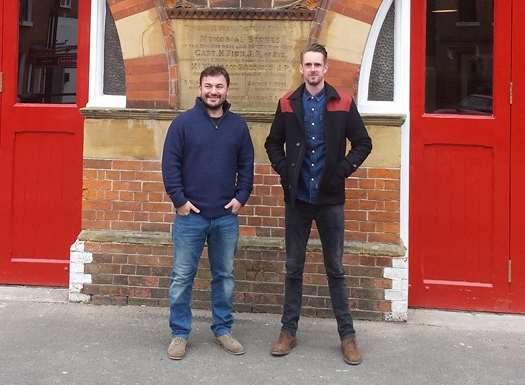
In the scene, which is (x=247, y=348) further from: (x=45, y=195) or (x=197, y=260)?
(x=45, y=195)

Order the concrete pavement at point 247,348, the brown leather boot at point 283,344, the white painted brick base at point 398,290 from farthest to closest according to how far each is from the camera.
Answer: the white painted brick base at point 398,290 → the brown leather boot at point 283,344 → the concrete pavement at point 247,348

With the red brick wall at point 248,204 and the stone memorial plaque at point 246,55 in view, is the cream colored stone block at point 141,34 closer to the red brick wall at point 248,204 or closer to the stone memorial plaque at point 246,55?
the stone memorial plaque at point 246,55

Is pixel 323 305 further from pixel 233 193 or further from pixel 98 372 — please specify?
pixel 98 372

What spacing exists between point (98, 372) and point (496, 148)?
136 inches

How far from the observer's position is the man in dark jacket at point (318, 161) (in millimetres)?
4137

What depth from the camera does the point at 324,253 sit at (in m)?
4.32

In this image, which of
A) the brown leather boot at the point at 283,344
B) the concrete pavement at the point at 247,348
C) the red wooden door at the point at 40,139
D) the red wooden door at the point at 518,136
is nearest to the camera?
the concrete pavement at the point at 247,348

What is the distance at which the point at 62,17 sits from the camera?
18.6 feet

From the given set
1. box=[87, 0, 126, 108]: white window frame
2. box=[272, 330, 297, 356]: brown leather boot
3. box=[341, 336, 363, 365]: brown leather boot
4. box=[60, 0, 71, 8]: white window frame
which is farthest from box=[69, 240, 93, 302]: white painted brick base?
box=[341, 336, 363, 365]: brown leather boot

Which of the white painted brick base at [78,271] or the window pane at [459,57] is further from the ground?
the window pane at [459,57]

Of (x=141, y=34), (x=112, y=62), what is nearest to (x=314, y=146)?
(x=141, y=34)

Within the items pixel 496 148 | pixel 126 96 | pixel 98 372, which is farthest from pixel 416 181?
pixel 98 372

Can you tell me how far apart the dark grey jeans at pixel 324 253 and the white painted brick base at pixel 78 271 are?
1831 mm

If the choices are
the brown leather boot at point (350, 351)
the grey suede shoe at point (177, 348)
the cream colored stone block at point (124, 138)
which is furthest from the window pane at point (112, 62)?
the brown leather boot at point (350, 351)
